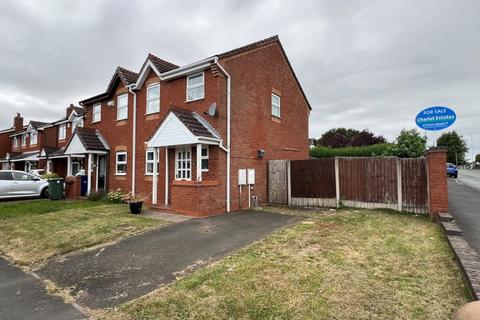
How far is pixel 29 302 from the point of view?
445 centimetres

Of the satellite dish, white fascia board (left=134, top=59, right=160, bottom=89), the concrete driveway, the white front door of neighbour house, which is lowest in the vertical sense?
the concrete driveway

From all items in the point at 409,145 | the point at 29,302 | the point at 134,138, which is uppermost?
the point at 134,138

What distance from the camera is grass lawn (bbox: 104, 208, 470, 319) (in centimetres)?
375

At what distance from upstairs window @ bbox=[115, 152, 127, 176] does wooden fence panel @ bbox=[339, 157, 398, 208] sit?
11738 millimetres

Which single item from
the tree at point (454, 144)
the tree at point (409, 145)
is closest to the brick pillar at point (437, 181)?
the tree at point (409, 145)

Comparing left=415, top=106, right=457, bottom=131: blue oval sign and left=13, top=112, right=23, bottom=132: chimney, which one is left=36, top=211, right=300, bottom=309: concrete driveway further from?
left=13, top=112, right=23, bottom=132: chimney

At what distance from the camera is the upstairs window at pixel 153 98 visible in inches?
584

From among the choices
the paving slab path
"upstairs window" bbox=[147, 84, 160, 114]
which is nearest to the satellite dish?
"upstairs window" bbox=[147, 84, 160, 114]

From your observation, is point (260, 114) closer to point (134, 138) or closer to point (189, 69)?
→ point (189, 69)

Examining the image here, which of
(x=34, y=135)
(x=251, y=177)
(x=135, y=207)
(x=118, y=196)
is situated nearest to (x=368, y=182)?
(x=251, y=177)

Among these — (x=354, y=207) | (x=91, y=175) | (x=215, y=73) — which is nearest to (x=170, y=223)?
(x=215, y=73)

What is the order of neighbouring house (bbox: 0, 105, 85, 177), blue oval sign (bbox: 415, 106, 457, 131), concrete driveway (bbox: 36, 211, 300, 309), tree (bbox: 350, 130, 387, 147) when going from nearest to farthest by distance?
1. concrete driveway (bbox: 36, 211, 300, 309)
2. blue oval sign (bbox: 415, 106, 457, 131)
3. neighbouring house (bbox: 0, 105, 85, 177)
4. tree (bbox: 350, 130, 387, 147)

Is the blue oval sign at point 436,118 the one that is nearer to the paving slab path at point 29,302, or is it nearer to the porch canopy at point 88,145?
the paving slab path at point 29,302

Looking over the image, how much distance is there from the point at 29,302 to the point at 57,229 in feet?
16.6
